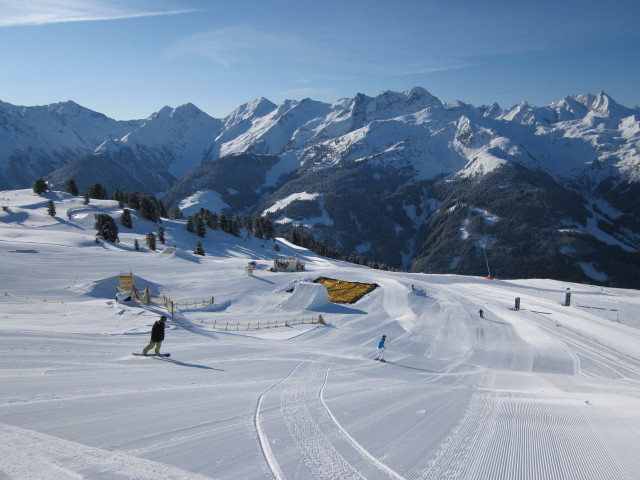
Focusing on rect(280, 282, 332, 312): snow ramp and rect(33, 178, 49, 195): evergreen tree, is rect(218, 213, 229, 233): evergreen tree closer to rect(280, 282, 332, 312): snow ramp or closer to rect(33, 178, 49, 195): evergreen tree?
rect(33, 178, 49, 195): evergreen tree

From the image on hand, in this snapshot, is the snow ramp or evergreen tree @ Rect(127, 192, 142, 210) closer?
the snow ramp

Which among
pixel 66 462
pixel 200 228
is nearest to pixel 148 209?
pixel 200 228

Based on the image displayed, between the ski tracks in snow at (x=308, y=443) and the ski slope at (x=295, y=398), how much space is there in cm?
4

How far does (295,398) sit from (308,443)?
9.29ft

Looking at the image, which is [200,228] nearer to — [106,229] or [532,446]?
[106,229]

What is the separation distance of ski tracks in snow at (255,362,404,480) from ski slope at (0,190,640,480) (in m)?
0.04

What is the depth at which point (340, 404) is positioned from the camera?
981 cm

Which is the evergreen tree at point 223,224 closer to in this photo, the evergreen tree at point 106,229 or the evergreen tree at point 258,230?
the evergreen tree at point 258,230

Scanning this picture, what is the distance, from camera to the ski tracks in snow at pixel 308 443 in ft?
20.6

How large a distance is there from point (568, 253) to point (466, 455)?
207m

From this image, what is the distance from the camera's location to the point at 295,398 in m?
9.96

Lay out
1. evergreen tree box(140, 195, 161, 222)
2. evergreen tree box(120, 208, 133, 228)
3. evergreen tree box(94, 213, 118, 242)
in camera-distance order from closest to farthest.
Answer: evergreen tree box(94, 213, 118, 242) < evergreen tree box(120, 208, 133, 228) < evergreen tree box(140, 195, 161, 222)

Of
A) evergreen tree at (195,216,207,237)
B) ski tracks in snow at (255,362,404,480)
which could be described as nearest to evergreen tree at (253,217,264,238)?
evergreen tree at (195,216,207,237)

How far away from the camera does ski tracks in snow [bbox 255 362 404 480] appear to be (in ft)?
20.6
